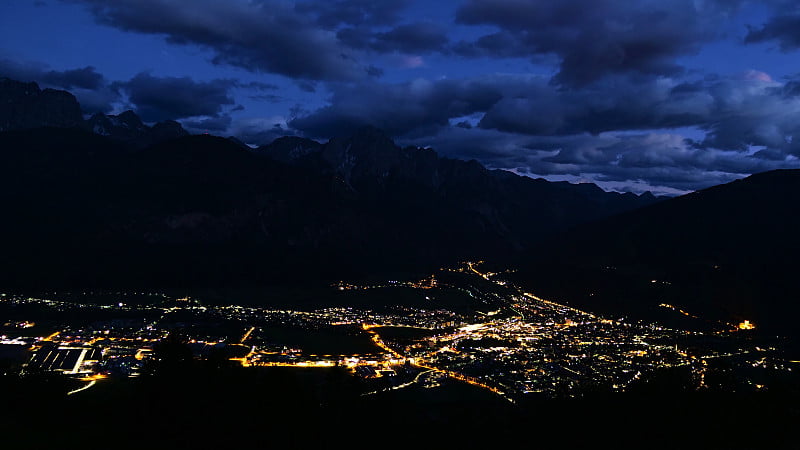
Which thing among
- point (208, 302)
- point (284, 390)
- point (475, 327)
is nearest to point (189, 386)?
point (284, 390)

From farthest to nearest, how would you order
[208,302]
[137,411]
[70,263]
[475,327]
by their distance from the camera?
[70,263], [208,302], [475,327], [137,411]

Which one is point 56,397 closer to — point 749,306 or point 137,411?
point 137,411

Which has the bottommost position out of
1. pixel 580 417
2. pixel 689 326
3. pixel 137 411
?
pixel 689 326

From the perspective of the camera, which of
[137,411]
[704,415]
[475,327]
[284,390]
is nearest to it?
[137,411]

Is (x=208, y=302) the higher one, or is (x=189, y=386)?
(x=189, y=386)

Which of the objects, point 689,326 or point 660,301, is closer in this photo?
point 689,326

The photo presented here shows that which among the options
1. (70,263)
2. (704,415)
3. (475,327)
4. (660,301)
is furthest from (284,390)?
(70,263)
